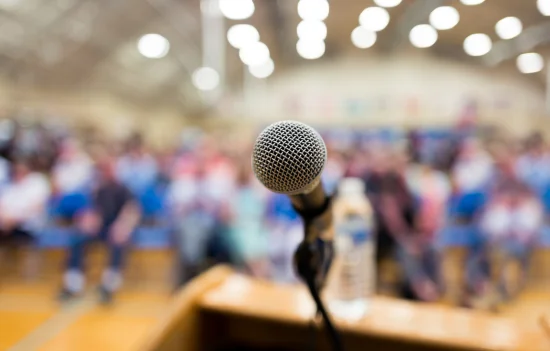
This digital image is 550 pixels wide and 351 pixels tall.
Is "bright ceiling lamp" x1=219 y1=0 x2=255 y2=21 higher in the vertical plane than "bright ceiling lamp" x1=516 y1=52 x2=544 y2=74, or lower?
higher

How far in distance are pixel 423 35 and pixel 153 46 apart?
10.7ft

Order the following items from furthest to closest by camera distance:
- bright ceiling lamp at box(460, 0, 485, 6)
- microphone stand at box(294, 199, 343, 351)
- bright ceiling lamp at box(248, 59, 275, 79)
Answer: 1. bright ceiling lamp at box(248, 59, 275, 79)
2. bright ceiling lamp at box(460, 0, 485, 6)
3. microphone stand at box(294, 199, 343, 351)

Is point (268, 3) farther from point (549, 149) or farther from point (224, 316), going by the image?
point (549, 149)

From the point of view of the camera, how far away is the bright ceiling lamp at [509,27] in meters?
2.13

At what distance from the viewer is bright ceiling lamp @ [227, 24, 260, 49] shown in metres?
3.22

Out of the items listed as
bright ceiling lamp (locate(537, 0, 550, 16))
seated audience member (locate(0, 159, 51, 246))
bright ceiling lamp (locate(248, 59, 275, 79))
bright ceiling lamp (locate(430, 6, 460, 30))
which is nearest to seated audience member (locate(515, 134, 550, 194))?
bright ceiling lamp (locate(430, 6, 460, 30))

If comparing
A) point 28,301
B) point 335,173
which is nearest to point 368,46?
point 335,173

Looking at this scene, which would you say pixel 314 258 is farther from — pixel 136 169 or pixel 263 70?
pixel 263 70

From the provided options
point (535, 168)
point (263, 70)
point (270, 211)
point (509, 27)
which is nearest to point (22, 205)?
point (270, 211)

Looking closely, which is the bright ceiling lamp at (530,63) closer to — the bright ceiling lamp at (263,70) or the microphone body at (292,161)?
the bright ceiling lamp at (263,70)

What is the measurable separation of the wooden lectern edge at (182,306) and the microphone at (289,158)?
1.61ft

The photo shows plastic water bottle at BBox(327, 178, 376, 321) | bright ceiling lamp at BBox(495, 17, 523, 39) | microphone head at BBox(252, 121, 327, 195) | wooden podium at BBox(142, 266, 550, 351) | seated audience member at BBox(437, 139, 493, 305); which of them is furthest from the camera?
seated audience member at BBox(437, 139, 493, 305)

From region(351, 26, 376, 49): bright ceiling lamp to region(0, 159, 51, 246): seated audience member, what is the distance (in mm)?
2844

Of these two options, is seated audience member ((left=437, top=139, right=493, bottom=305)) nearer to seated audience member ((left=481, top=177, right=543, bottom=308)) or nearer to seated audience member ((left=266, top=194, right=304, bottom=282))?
seated audience member ((left=481, top=177, right=543, bottom=308))
